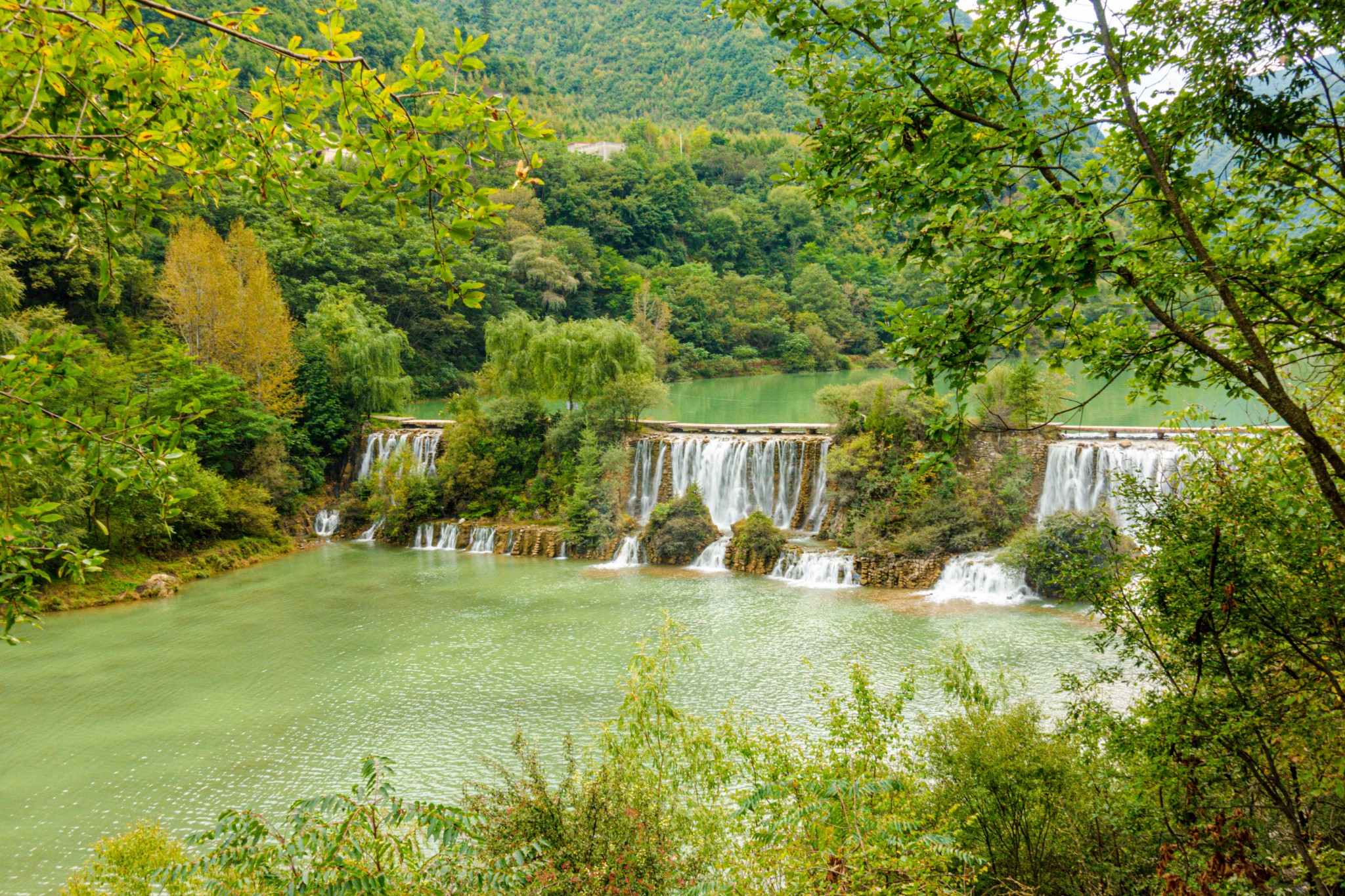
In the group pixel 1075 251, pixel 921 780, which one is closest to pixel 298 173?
pixel 1075 251

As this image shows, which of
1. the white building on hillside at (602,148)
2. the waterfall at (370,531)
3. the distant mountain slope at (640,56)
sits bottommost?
the waterfall at (370,531)

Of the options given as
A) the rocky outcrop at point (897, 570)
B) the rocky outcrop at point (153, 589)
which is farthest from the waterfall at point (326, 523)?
the rocky outcrop at point (897, 570)

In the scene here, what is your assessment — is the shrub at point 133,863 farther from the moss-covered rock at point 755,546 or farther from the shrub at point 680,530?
the shrub at point 680,530

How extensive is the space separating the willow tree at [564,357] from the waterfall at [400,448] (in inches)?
110

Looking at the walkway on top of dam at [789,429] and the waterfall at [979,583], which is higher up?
the walkway on top of dam at [789,429]

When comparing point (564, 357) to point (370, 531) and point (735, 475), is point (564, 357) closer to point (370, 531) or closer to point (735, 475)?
point (735, 475)

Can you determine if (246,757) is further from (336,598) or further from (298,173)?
(298,173)

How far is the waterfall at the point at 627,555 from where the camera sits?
17.4 meters

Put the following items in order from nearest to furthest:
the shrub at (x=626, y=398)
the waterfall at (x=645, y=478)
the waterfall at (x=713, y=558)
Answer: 1. the waterfall at (x=713, y=558)
2. the waterfall at (x=645, y=478)
3. the shrub at (x=626, y=398)

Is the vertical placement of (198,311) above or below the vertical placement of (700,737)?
above

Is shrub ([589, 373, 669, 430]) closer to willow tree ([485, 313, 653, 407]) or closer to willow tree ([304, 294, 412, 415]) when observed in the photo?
willow tree ([485, 313, 653, 407])

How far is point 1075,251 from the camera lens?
2.33 meters

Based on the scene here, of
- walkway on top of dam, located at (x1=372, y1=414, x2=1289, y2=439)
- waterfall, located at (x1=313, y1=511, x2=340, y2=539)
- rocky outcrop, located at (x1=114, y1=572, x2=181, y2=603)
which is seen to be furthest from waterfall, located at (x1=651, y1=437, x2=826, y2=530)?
rocky outcrop, located at (x1=114, y1=572, x2=181, y2=603)

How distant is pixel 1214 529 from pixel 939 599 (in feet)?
35.6
